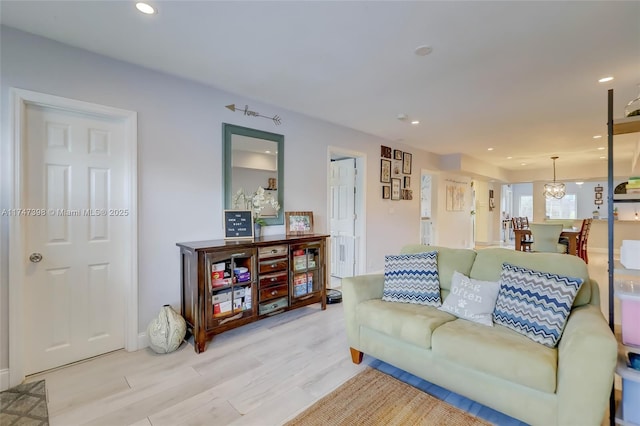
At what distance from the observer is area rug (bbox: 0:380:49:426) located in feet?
5.73

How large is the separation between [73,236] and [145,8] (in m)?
1.85

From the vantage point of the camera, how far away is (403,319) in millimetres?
2037

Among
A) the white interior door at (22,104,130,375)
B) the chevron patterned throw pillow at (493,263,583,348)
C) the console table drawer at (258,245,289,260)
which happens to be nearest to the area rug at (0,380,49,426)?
the white interior door at (22,104,130,375)

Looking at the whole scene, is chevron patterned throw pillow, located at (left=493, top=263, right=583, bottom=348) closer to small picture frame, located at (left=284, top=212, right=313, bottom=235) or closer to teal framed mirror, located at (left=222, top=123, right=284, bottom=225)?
small picture frame, located at (left=284, top=212, right=313, bottom=235)

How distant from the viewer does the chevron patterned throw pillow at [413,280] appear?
237cm

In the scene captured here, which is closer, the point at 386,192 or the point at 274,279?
the point at 274,279

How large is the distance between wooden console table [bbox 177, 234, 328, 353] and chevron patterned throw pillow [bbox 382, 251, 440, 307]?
1.16 m

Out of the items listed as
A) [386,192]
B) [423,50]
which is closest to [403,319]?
[423,50]

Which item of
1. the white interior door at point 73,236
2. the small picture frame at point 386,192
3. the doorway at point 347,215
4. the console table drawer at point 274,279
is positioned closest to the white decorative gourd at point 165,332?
the white interior door at point 73,236

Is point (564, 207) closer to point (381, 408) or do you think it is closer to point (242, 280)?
point (381, 408)

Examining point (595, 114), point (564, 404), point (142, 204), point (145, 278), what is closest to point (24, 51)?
point (142, 204)

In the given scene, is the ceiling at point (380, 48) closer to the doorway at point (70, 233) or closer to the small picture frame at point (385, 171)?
the doorway at point (70, 233)

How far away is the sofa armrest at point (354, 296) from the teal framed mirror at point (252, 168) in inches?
58.0

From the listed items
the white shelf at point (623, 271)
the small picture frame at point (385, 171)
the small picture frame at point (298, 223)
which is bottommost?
the white shelf at point (623, 271)
